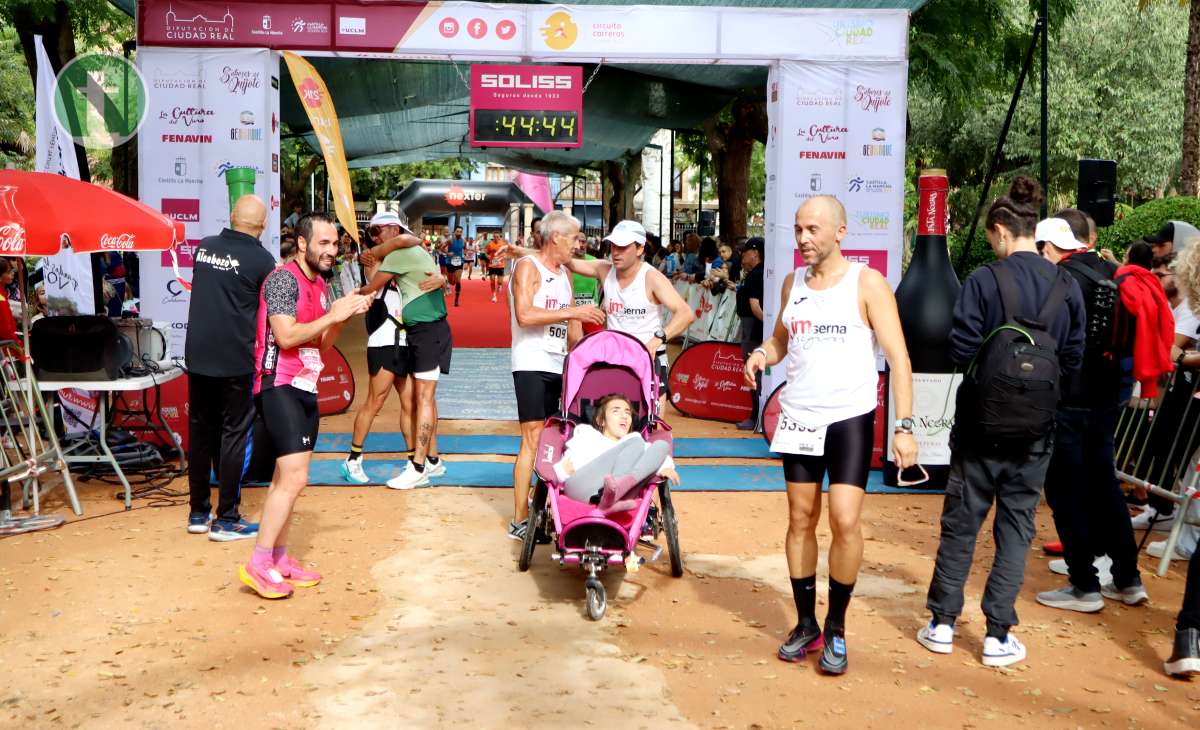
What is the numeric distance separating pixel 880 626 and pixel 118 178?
14712mm

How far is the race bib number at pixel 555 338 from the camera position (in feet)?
22.9

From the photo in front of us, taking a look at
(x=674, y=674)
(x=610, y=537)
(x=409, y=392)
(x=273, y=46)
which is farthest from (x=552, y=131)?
(x=674, y=674)

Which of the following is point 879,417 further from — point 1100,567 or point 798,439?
point 798,439

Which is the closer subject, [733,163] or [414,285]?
[414,285]

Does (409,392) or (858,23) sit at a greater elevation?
(858,23)

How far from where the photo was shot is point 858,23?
1042 centimetres

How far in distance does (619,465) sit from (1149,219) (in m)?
13.0

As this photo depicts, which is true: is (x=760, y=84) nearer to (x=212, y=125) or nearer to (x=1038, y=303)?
(x=212, y=125)

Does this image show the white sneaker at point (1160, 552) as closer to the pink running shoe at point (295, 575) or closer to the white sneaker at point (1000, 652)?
the white sneaker at point (1000, 652)

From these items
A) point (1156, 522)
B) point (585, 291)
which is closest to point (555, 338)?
Result: point (1156, 522)

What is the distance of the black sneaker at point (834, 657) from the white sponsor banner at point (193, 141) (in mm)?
6889

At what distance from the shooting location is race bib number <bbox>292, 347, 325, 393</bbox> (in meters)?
5.79

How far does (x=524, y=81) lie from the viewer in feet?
35.7

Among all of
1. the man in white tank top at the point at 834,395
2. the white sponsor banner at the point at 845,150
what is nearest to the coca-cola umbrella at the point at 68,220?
the man in white tank top at the point at 834,395
